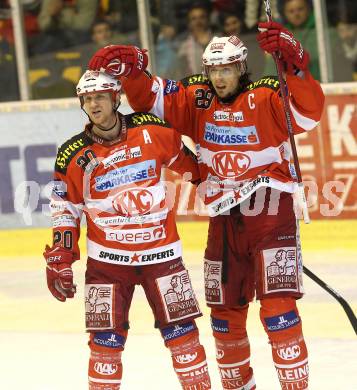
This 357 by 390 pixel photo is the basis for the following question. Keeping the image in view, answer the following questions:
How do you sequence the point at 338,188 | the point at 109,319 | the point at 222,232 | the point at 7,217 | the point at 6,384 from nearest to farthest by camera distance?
the point at 109,319 → the point at 222,232 → the point at 6,384 → the point at 338,188 → the point at 7,217

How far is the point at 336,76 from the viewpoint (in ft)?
35.5

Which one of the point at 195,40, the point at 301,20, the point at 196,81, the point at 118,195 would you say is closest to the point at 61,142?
the point at 195,40

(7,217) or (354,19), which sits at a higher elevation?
(354,19)

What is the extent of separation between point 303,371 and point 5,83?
6.27 meters

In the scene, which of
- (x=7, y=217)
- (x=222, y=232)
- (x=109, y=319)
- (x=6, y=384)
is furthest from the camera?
(x=7, y=217)

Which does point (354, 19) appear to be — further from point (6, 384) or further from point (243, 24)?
point (6, 384)

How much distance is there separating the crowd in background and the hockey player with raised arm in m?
4.43

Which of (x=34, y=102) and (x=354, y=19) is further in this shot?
(x=34, y=102)

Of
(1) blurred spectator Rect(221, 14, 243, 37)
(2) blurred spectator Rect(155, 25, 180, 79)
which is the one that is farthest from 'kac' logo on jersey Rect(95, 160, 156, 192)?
(2) blurred spectator Rect(155, 25, 180, 79)

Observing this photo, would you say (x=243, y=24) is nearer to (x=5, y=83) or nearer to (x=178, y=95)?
(x=5, y=83)

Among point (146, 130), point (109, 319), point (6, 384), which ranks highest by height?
point (146, 130)

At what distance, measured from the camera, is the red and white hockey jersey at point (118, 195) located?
239 inches

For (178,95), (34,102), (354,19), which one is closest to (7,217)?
(34,102)

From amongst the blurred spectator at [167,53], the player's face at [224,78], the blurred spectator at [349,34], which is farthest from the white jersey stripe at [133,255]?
the blurred spectator at [167,53]
